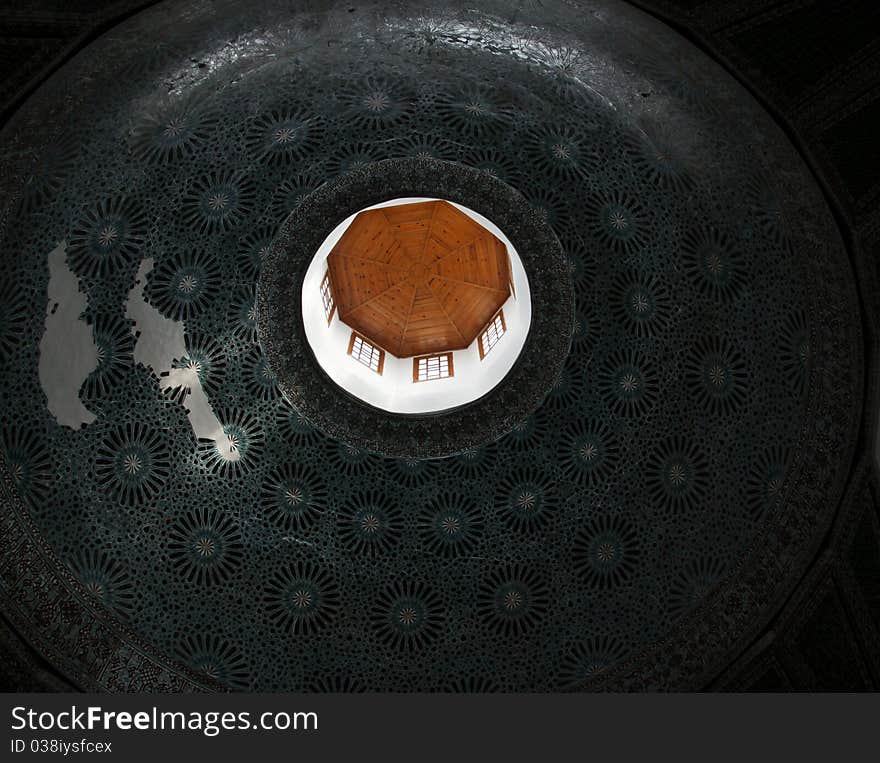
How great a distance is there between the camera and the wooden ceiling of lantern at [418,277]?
37.4 feet

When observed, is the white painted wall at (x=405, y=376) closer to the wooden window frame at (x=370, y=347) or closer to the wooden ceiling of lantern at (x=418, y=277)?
the wooden window frame at (x=370, y=347)

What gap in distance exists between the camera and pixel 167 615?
8.79m

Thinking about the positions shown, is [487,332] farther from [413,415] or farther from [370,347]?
[413,415]

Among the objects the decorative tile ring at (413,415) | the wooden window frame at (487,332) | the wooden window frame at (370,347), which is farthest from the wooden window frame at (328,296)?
the wooden window frame at (487,332)

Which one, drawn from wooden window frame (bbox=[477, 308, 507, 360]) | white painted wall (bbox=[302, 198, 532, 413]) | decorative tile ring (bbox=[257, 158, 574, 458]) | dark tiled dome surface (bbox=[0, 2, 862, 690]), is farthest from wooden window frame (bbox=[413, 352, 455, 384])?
dark tiled dome surface (bbox=[0, 2, 862, 690])

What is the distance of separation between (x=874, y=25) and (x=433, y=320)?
20.9 feet

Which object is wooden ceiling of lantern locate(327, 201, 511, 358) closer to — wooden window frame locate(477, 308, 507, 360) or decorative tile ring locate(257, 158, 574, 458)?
wooden window frame locate(477, 308, 507, 360)

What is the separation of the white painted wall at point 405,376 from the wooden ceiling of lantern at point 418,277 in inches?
22.4

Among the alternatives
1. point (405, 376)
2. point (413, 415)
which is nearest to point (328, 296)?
point (405, 376)

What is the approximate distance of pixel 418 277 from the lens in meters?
12.6

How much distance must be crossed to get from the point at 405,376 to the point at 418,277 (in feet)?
6.97

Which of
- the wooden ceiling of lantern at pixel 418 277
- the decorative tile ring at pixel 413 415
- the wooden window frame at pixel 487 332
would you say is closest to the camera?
the decorative tile ring at pixel 413 415

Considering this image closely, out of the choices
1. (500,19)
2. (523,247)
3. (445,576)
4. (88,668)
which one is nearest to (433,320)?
(523,247)

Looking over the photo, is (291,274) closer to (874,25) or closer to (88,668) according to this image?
(88,668)
